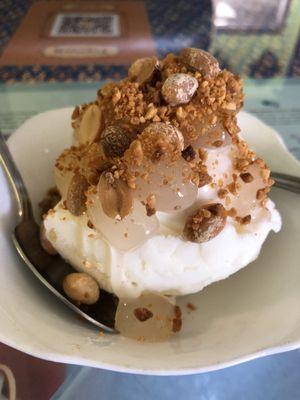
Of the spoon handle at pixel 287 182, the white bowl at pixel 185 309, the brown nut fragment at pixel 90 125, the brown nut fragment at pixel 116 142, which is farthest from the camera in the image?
the spoon handle at pixel 287 182

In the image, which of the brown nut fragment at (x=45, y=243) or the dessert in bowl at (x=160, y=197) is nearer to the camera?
the dessert in bowl at (x=160, y=197)

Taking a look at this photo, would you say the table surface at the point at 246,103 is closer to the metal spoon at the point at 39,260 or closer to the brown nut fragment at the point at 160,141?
the metal spoon at the point at 39,260

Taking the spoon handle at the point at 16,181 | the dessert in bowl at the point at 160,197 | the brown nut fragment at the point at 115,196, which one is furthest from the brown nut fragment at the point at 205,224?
the spoon handle at the point at 16,181

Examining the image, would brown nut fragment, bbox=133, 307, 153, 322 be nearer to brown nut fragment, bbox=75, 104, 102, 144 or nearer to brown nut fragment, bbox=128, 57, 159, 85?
brown nut fragment, bbox=75, 104, 102, 144

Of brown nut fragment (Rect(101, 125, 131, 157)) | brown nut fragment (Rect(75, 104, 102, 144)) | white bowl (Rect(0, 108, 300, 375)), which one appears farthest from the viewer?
A: brown nut fragment (Rect(75, 104, 102, 144))

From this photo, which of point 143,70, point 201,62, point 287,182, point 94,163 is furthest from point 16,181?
point 287,182

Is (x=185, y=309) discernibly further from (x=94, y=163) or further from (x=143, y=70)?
(x=143, y=70)

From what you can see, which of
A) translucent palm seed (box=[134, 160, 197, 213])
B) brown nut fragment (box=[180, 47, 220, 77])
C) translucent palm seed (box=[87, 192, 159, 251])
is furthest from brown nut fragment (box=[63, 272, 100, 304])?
brown nut fragment (box=[180, 47, 220, 77])
